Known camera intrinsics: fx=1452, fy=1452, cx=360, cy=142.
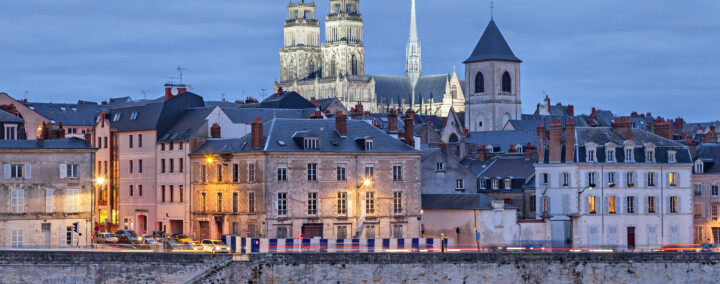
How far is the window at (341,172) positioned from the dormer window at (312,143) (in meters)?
1.53

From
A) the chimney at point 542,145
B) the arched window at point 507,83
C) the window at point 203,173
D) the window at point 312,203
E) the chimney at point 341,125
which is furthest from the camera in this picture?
the arched window at point 507,83

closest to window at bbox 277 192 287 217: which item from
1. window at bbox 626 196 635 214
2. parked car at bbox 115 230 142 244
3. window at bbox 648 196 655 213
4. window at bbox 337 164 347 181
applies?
window at bbox 337 164 347 181

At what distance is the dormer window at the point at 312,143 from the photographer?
73500mm

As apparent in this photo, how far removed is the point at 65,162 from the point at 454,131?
71.7m

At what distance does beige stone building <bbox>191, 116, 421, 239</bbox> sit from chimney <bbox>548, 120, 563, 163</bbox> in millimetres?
8765

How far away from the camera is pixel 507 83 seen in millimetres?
160000

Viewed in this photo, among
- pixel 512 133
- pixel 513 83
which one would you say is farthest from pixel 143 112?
pixel 513 83

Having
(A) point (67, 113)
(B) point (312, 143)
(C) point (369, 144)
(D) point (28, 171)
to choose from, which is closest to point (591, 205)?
(C) point (369, 144)

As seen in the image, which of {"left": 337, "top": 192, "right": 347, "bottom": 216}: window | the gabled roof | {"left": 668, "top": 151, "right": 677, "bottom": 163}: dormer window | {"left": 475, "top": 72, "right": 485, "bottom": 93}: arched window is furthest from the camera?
{"left": 475, "top": 72, "right": 485, "bottom": 93}: arched window

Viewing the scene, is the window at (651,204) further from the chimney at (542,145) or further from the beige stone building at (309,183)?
the beige stone building at (309,183)

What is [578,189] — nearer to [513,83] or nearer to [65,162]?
[65,162]

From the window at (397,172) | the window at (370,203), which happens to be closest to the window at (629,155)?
the window at (397,172)

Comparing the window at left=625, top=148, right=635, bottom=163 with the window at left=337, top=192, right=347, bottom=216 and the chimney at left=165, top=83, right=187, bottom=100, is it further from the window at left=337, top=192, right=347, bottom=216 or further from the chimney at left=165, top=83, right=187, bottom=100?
the chimney at left=165, top=83, right=187, bottom=100

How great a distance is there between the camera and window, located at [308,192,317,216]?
73250 mm
